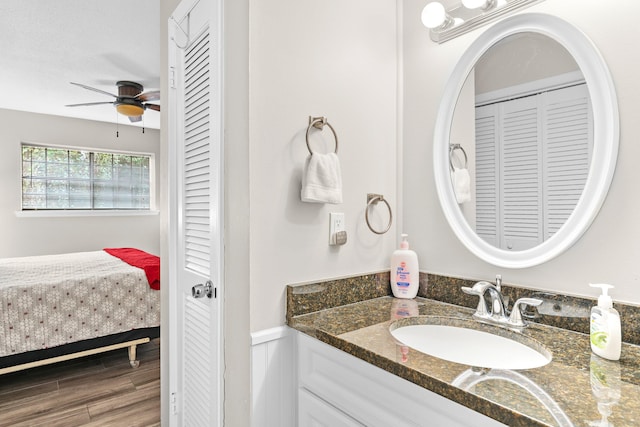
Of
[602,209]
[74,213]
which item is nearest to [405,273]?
[602,209]

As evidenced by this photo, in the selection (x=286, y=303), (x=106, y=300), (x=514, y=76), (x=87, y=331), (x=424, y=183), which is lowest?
(x=87, y=331)

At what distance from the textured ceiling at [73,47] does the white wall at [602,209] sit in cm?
190

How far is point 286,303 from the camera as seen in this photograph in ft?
3.86

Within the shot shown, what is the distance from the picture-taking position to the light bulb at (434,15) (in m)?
1.31

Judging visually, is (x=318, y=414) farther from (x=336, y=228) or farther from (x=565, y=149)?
(x=565, y=149)

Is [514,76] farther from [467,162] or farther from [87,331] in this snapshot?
[87,331]

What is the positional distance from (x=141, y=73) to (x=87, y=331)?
7.44 ft

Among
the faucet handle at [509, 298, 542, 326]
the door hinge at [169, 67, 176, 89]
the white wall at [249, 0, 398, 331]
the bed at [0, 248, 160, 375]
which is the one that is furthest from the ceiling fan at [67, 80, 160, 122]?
the faucet handle at [509, 298, 542, 326]

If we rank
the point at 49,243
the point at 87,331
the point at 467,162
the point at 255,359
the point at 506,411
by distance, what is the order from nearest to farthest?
the point at 506,411 < the point at 255,359 < the point at 467,162 < the point at 87,331 < the point at 49,243

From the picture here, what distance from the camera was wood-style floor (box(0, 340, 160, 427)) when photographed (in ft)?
7.13

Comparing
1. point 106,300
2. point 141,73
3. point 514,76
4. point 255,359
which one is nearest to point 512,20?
point 514,76

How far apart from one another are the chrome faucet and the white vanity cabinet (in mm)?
444

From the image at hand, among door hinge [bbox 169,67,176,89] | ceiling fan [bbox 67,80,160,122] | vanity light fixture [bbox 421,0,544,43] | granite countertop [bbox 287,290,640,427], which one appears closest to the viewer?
granite countertop [bbox 287,290,640,427]

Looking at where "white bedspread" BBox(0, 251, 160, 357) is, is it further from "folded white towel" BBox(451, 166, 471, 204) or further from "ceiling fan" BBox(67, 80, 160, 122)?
"folded white towel" BBox(451, 166, 471, 204)
